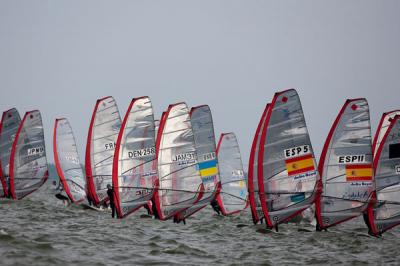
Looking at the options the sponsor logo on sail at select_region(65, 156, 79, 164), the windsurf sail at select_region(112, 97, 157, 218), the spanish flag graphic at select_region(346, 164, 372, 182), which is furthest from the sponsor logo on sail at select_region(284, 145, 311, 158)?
the sponsor logo on sail at select_region(65, 156, 79, 164)

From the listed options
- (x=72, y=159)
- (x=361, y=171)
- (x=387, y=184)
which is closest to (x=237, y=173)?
(x=72, y=159)

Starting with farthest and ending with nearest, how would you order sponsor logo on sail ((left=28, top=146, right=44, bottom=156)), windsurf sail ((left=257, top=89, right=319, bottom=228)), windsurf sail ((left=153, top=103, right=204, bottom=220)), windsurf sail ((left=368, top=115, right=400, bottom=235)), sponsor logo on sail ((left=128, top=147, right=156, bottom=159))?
sponsor logo on sail ((left=28, top=146, right=44, bottom=156)) < sponsor logo on sail ((left=128, top=147, right=156, bottom=159)) < windsurf sail ((left=153, top=103, right=204, bottom=220)) < windsurf sail ((left=368, top=115, right=400, bottom=235)) < windsurf sail ((left=257, top=89, right=319, bottom=228))

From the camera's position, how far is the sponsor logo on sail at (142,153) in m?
23.6

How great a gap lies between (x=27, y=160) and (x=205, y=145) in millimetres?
9263

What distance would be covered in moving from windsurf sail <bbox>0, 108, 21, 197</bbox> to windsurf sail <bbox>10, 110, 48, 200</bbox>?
853mm

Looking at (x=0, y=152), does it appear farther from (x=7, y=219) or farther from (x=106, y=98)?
(x=7, y=219)

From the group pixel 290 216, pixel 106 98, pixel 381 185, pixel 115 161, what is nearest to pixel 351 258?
pixel 290 216

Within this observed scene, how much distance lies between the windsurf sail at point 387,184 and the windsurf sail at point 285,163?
2.32m

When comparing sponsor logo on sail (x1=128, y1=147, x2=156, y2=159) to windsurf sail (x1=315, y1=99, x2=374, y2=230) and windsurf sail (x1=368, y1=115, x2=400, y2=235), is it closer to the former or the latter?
windsurf sail (x1=315, y1=99, x2=374, y2=230)

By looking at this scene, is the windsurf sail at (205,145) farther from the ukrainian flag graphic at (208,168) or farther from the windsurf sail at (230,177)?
the windsurf sail at (230,177)

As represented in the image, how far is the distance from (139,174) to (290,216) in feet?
18.6

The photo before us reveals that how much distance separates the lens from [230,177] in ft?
103

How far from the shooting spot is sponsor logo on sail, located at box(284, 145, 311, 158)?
21.0 meters

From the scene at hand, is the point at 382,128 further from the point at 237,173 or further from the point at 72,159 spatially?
the point at 72,159
